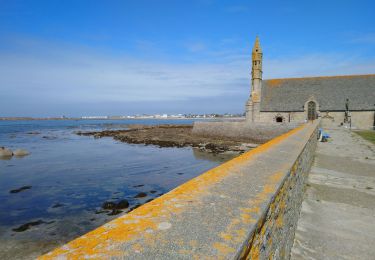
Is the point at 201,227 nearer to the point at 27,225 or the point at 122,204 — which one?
the point at 27,225

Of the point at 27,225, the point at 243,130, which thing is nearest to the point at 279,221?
the point at 27,225

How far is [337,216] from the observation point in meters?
5.19

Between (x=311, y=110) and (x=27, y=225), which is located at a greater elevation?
(x=311, y=110)

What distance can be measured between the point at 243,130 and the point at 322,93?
1615 centimetres

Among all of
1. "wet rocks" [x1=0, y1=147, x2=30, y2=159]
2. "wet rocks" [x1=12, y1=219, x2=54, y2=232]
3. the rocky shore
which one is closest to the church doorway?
the rocky shore

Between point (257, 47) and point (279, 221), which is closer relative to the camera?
point (279, 221)

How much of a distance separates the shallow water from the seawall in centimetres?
536

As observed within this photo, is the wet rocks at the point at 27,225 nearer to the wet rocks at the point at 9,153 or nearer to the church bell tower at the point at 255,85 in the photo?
the wet rocks at the point at 9,153

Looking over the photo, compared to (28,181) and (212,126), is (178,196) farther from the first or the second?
(212,126)

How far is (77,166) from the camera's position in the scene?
1642 cm

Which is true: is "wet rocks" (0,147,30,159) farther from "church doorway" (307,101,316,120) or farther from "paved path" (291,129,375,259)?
"church doorway" (307,101,316,120)

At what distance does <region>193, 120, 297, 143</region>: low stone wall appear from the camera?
2841cm

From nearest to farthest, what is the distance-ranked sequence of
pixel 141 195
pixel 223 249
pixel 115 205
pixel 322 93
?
pixel 223 249
pixel 115 205
pixel 141 195
pixel 322 93

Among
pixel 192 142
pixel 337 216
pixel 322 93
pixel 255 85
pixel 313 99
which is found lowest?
pixel 192 142
